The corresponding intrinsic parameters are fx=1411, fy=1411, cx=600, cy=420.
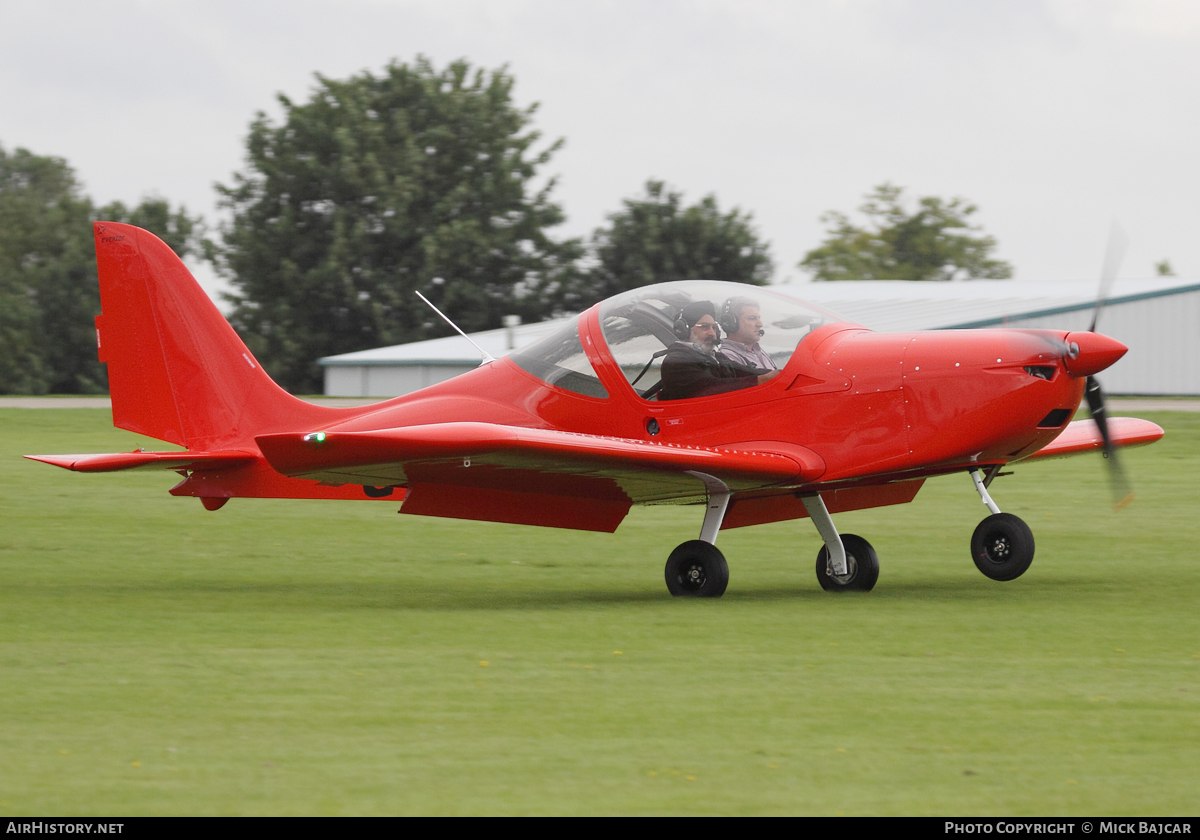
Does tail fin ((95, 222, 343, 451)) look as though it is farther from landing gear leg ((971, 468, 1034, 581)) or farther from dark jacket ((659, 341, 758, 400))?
landing gear leg ((971, 468, 1034, 581))

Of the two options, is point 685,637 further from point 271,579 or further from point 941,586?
point 271,579

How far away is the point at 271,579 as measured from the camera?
10734 mm

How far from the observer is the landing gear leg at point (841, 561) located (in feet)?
31.7

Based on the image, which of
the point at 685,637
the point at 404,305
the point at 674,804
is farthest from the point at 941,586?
the point at 404,305

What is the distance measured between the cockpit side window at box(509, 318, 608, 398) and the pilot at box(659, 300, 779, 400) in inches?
21.7

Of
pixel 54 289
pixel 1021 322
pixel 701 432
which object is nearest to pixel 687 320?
pixel 701 432

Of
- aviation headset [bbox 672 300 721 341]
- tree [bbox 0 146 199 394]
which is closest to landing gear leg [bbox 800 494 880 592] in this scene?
aviation headset [bbox 672 300 721 341]

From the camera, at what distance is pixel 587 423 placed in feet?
32.2

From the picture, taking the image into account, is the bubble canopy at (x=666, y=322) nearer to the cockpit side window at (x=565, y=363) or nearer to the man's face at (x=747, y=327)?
the man's face at (x=747, y=327)

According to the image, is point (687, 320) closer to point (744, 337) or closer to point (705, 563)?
point (744, 337)

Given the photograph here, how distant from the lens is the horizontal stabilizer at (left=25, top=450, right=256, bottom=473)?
9172 millimetres

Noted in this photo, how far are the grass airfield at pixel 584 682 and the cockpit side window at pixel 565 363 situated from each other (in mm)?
1468

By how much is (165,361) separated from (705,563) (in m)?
4.70

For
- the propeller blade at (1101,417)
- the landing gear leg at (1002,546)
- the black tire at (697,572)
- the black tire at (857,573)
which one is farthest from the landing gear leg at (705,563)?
the propeller blade at (1101,417)
